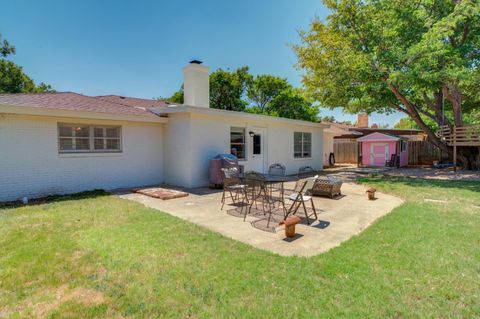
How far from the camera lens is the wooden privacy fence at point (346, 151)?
23.1 metres

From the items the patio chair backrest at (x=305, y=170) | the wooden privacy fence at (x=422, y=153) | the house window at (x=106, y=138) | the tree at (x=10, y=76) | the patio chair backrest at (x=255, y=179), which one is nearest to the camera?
the patio chair backrest at (x=255, y=179)

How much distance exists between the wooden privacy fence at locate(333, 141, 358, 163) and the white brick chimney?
16.1 metres

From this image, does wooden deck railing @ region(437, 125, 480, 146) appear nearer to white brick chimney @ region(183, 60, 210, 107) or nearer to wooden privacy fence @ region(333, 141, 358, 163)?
wooden privacy fence @ region(333, 141, 358, 163)

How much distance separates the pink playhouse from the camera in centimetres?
1886

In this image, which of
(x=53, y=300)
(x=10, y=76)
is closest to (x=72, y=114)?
(x=53, y=300)

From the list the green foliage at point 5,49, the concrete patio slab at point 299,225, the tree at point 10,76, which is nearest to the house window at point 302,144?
the concrete patio slab at point 299,225

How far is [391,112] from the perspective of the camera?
717 inches

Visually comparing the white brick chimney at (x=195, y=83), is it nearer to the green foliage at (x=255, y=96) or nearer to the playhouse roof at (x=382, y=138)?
the green foliage at (x=255, y=96)

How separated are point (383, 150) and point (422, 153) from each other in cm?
312

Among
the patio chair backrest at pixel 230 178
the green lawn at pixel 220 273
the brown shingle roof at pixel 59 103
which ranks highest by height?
the brown shingle roof at pixel 59 103

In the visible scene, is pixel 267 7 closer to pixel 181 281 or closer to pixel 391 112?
pixel 391 112

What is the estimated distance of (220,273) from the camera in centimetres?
325

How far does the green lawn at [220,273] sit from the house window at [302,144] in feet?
30.8

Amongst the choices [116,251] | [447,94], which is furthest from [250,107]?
[116,251]
